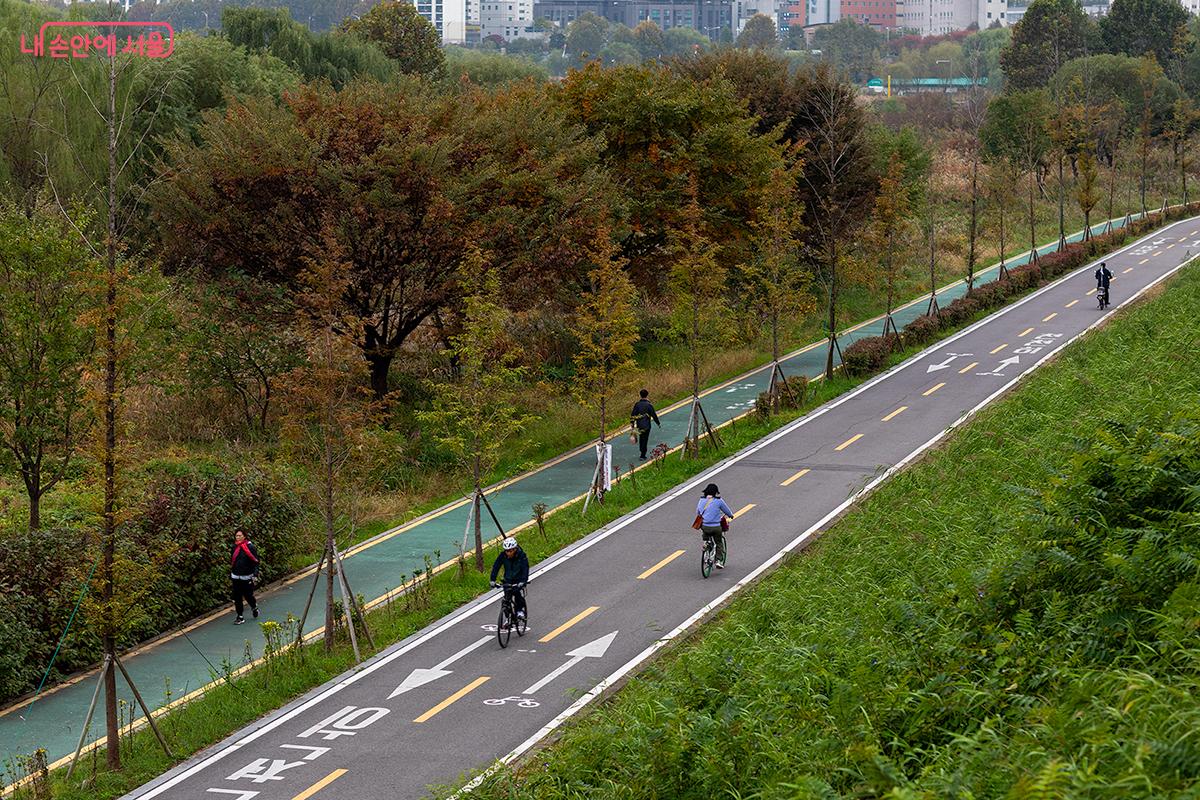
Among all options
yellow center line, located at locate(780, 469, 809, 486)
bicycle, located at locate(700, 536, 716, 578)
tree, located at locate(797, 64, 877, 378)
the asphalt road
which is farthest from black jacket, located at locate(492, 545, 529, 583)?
tree, located at locate(797, 64, 877, 378)

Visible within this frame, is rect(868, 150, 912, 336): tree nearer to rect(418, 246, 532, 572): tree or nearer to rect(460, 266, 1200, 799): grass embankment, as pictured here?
rect(418, 246, 532, 572): tree

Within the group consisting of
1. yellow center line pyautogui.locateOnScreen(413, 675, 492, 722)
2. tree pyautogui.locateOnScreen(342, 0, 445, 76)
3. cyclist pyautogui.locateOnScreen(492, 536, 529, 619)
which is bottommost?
yellow center line pyautogui.locateOnScreen(413, 675, 492, 722)

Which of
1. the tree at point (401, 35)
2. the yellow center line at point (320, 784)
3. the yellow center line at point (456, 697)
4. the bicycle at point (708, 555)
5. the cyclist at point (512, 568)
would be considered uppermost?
the tree at point (401, 35)

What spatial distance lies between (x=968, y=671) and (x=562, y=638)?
9075mm

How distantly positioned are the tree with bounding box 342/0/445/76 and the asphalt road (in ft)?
167

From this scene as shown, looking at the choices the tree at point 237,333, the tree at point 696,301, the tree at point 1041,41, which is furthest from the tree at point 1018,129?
the tree at point 237,333

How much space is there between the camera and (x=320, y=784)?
53.3 feet

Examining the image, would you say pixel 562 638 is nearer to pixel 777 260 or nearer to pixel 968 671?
pixel 968 671

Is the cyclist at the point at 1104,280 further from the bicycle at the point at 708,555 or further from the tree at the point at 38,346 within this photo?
the tree at the point at 38,346

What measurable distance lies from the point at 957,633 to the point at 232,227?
23.4 meters

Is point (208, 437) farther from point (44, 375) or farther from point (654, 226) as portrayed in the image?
point (654, 226)

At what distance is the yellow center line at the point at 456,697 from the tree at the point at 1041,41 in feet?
325

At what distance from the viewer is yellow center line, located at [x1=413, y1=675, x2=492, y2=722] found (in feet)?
60.1

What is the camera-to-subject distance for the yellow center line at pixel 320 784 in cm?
1595
